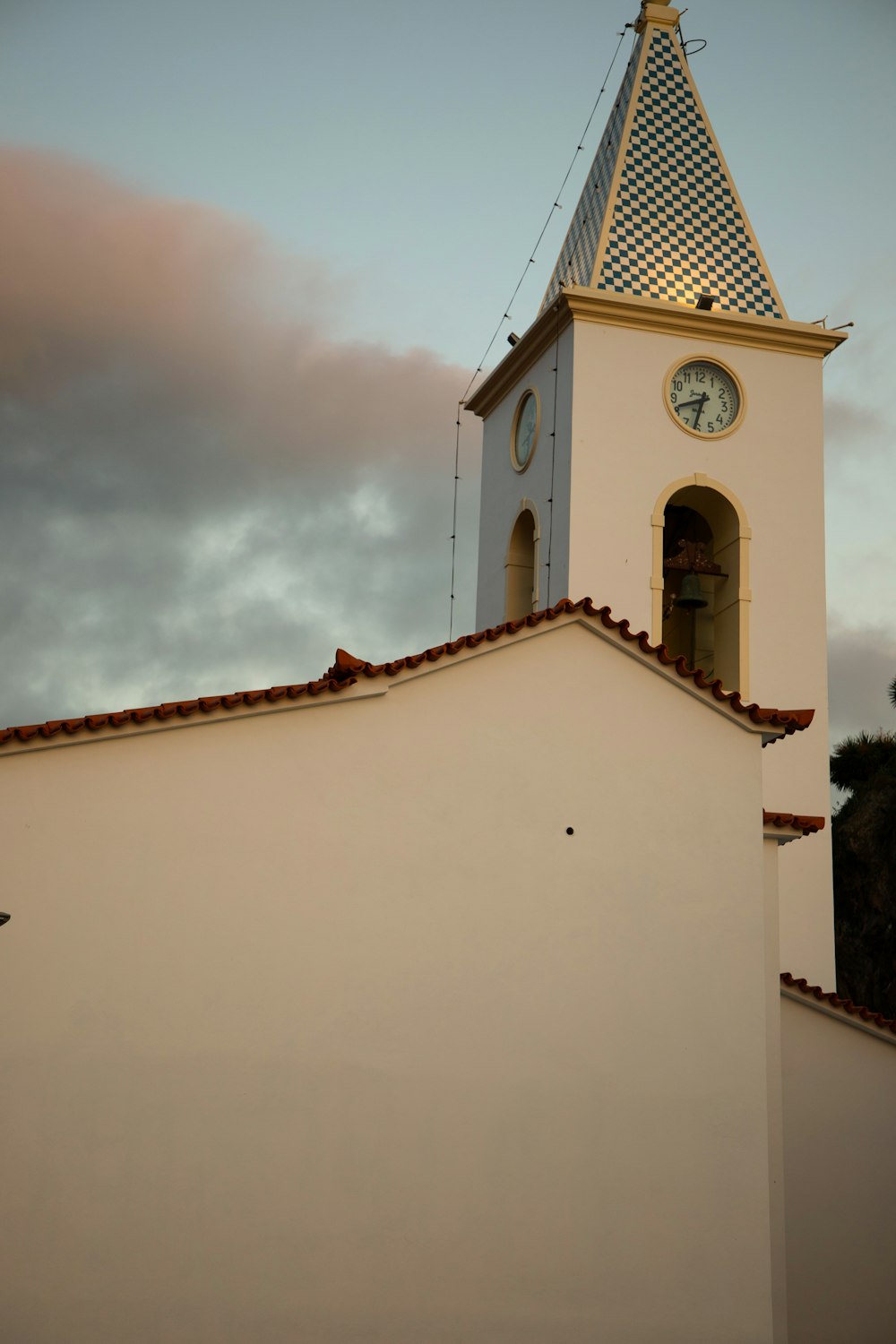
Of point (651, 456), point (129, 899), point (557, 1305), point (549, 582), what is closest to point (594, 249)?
point (651, 456)

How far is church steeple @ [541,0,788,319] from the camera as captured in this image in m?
18.4

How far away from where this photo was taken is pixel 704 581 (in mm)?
18484

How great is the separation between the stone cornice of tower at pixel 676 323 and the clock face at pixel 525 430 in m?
0.72

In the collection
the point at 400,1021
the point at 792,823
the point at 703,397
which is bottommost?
the point at 400,1021

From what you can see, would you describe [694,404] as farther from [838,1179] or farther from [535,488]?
[838,1179]

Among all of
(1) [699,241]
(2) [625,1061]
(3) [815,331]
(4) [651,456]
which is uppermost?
(1) [699,241]

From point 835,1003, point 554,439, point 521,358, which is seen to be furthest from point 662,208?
point 835,1003

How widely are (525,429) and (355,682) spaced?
915cm

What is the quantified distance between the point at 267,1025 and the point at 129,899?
133 cm

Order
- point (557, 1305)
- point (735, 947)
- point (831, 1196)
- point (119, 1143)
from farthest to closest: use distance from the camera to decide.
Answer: point (831, 1196) → point (735, 947) → point (557, 1305) → point (119, 1143)

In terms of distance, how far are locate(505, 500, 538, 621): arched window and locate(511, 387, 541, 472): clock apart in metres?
0.69

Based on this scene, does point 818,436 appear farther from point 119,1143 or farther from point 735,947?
point 119,1143

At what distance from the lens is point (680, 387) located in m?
18.3

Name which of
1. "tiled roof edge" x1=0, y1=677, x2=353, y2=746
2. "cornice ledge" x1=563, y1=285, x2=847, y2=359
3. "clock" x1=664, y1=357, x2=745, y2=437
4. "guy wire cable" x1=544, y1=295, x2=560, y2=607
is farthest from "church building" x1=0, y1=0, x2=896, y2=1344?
"cornice ledge" x1=563, y1=285, x2=847, y2=359
